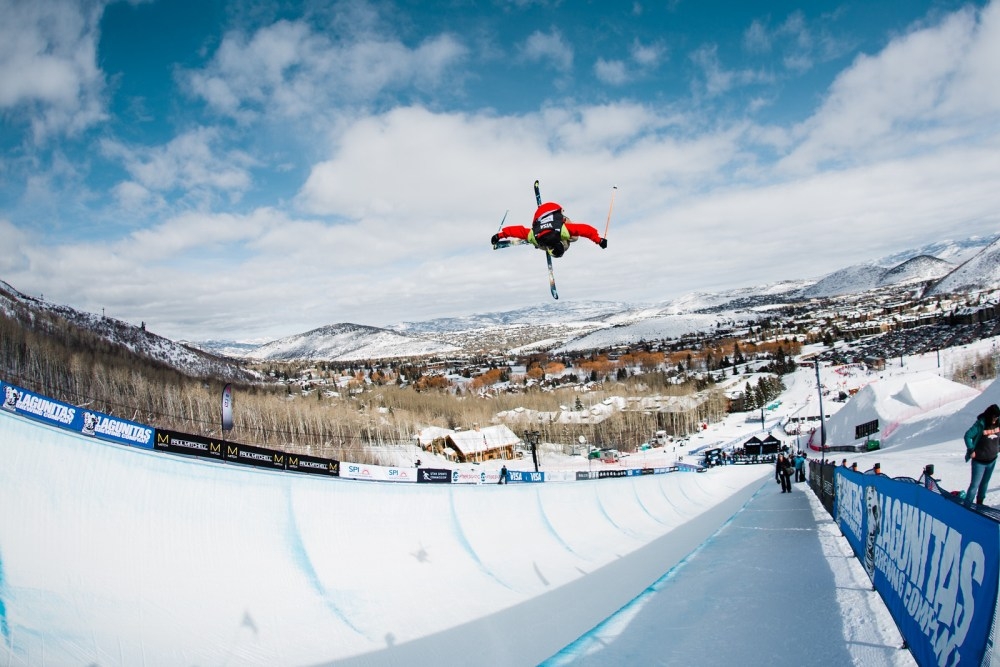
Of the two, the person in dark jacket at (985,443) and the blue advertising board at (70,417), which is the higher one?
the blue advertising board at (70,417)

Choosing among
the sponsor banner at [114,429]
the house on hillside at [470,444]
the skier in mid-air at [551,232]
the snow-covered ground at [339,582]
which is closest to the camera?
the snow-covered ground at [339,582]

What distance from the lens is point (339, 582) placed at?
741cm

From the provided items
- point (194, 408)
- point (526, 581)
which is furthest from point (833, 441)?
point (194, 408)

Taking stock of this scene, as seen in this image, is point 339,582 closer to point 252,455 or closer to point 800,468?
point 252,455

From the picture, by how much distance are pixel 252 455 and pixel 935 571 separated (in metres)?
18.6

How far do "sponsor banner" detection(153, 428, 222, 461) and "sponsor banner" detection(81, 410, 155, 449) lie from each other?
462 mm

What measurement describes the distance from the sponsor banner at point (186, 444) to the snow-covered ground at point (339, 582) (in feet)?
19.1

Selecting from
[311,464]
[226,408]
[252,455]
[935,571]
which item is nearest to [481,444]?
[226,408]

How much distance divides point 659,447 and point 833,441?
36115mm

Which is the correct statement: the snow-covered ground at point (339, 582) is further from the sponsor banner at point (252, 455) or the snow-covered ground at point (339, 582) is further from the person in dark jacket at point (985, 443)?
the sponsor banner at point (252, 455)

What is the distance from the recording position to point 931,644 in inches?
161

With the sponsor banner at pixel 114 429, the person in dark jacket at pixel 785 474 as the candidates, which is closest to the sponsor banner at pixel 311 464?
the sponsor banner at pixel 114 429

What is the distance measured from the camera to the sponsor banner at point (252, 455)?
17.4 m

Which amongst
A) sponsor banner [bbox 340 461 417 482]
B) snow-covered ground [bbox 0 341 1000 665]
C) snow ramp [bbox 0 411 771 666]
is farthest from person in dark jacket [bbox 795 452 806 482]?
snow ramp [bbox 0 411 771 666]
